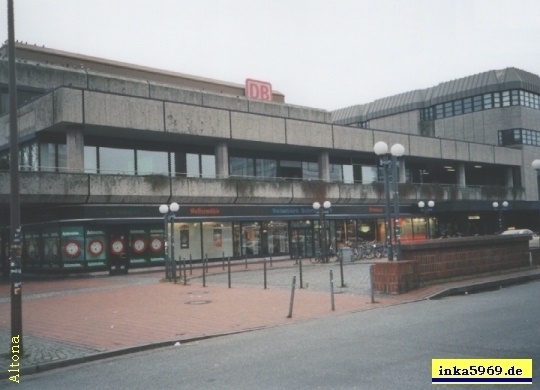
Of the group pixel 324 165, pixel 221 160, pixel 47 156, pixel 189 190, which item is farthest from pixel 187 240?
pixel 324 165

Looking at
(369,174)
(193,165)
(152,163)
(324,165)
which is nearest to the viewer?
(152,163)

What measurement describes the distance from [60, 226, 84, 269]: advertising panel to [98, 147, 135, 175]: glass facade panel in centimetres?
404

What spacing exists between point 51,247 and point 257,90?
2031 centimetres

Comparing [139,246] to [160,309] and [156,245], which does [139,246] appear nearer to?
[156,245]

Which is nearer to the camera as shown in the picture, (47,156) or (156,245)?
(47,156)

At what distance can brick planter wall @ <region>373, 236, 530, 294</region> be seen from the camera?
1605 cm

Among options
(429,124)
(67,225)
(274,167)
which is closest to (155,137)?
(67,225)

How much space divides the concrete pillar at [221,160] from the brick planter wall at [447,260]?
60.6ft

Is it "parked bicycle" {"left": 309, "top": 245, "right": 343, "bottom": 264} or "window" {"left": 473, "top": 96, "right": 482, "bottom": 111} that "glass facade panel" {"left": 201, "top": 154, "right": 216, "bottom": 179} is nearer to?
"parked bicycle" {"left": 309, "top": 245, "right": 343, "bottom": 264}

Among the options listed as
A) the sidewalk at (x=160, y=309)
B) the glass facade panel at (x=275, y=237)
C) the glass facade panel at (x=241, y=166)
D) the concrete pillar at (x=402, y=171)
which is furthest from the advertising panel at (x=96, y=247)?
the concrete pillar at (x=402, y=171)

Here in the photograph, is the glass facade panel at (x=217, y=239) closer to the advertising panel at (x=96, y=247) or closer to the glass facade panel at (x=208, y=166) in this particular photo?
the glass facade panel at (x=208, y=166)

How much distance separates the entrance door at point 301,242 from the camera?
3856 cm

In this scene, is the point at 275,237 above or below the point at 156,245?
above

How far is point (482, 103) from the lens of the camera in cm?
5788
